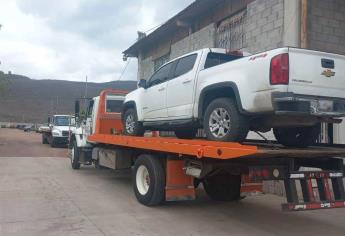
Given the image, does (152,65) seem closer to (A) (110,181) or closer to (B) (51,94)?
(A) (110,181)

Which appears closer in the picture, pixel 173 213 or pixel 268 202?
pixel 173 213

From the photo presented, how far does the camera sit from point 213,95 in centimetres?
741

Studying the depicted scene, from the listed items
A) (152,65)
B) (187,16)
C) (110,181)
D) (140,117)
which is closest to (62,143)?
(152,65)

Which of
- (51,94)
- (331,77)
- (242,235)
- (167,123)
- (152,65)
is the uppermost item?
(51,94)

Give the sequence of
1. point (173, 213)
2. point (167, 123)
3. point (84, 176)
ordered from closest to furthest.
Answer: point (173, 213) < point (167, 123) < point (84, 176)

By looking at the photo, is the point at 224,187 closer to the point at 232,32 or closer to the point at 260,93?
the point at 260,93

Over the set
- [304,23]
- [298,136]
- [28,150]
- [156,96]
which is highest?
[304,23]

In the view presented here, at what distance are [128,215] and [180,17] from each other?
449 inches

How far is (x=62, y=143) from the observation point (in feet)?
92.6

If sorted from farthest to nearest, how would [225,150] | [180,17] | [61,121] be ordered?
[61,121] → [180,17] → [225,150]

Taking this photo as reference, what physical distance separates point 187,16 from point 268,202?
32.1 feet

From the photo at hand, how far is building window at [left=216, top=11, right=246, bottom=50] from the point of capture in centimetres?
1398

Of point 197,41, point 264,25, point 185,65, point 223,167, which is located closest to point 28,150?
point 197,41

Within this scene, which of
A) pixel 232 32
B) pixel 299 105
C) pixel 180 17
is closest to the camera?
pixel 299 105
